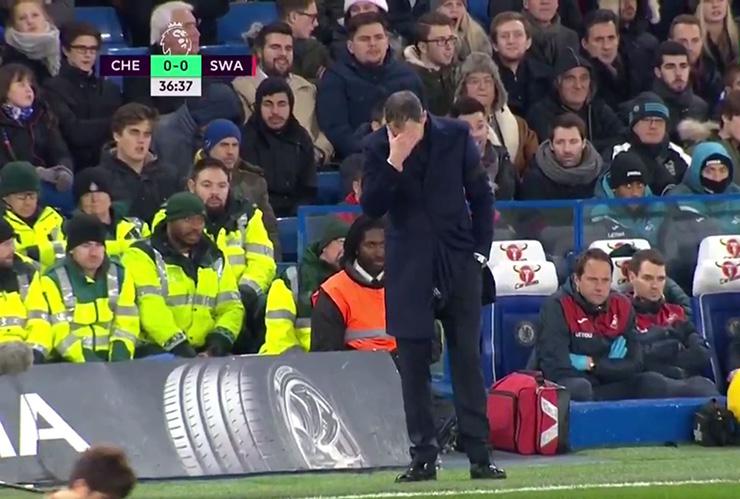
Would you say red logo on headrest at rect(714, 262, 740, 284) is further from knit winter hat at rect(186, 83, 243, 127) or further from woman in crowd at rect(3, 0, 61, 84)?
woman in crowd at rect(3, 0, 61, 84)

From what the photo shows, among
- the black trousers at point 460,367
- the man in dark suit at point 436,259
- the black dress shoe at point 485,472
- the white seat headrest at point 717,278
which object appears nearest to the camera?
the man in dark suit at point 436,259

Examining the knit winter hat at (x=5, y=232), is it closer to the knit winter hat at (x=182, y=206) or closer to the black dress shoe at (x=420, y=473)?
the knit winter hat at (x=182, y=206)

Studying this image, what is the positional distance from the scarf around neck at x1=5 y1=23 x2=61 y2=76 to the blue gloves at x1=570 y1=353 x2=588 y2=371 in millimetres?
4604

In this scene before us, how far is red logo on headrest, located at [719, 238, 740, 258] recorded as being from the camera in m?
15.0

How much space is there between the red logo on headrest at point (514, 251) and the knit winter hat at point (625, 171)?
1514 mm

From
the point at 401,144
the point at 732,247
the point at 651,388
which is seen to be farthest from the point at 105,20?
the point at 401,144

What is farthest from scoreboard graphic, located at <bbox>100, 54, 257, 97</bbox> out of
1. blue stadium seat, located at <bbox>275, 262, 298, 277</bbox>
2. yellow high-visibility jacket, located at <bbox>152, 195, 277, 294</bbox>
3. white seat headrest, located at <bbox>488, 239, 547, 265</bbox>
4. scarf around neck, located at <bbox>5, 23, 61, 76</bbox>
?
white seat headrest, located at <bbox>488, 239, 547, 265</bbox>

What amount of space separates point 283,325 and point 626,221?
2952mm

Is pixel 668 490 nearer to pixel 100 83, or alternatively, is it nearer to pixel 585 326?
pixel 585 326

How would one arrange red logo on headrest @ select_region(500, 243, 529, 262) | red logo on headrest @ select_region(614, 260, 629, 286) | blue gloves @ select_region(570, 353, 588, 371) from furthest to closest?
red logo on headrest @ select_region(614, 260, 629, 286) → red logo on headrest @ select_region(500, 243, 529, 262) → blue gloves @ select_region(570, 353, 588, 371)

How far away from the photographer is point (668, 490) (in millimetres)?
10859

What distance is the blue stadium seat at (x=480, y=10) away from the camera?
62.3 ft

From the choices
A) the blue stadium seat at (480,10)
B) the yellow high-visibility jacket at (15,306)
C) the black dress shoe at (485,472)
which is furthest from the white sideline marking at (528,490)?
the blue stadium seat at (480,10)

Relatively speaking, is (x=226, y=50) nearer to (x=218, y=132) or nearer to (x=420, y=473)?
(x=218, y=132)
